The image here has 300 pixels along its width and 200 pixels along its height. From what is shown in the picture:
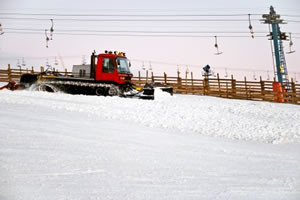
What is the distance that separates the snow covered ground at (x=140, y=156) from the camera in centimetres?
315

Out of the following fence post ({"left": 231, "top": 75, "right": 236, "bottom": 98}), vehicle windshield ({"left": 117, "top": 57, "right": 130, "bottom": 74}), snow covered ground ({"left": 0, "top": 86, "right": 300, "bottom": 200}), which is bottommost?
snow covered ground ({"left": 0, "top": 86, "right": 300, "bottom": 200})

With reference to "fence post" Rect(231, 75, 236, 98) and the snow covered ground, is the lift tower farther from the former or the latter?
the snow covered ground

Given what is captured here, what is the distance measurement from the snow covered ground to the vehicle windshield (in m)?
4.85

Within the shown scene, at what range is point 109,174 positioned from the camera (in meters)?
3.57

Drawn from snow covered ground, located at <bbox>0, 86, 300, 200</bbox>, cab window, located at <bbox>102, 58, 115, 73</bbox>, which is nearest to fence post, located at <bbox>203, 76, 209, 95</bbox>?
cab window, located at <bbox>102, 58, 115, 73</bbox>

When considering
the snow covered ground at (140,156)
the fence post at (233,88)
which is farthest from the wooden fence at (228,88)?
the snow covered ground at (140,156)

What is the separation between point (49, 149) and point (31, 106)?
14.7ft

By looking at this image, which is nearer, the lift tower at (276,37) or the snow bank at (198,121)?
the snow bank at (198,121)

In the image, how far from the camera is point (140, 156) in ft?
14.8

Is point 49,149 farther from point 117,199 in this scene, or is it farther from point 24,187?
point 117,199

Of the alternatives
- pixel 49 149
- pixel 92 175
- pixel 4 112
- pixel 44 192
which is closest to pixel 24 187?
pixel 44 192

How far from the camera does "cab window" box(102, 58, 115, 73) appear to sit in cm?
1276

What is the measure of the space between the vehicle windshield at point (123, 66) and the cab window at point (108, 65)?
0.32 metres

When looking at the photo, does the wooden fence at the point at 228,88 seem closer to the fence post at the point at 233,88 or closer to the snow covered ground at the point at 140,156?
the fence post at the point at 233,88
